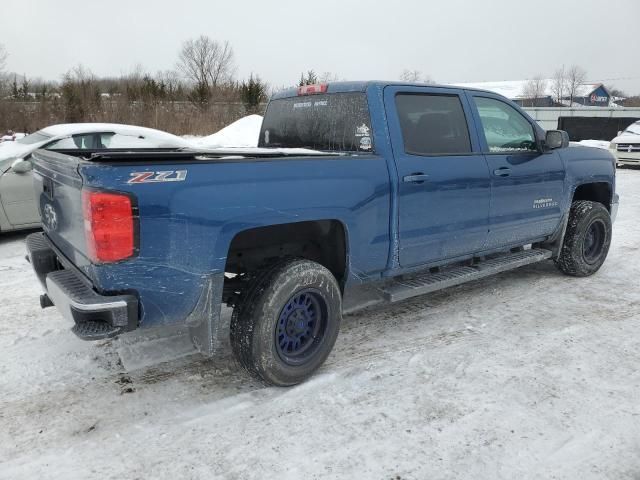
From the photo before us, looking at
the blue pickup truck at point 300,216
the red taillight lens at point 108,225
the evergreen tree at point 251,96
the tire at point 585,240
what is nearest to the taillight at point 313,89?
the blue pickup truck at point 300,216

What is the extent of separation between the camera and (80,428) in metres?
2.92

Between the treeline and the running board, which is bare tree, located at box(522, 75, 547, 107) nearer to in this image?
the treeline

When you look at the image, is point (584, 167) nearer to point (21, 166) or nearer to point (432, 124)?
point (432, 124)

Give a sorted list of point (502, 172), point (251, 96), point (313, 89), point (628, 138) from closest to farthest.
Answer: point (313, 89) < point (502, 172) < point (628, 138) < point (251, 96)

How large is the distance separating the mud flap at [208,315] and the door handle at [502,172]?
263 centimetres

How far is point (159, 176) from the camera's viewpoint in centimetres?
265

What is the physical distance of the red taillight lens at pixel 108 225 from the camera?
256 cm

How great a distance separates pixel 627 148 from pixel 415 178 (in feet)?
52.9

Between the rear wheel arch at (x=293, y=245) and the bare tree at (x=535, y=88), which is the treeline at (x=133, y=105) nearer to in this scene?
the rear wheel arch at (x=293, y=245)

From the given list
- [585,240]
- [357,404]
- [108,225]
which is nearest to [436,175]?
[357,404]

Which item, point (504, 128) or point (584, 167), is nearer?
point (504, 128)

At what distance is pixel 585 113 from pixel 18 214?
34.6 metres

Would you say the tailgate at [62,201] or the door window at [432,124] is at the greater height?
the door window at [432,124]

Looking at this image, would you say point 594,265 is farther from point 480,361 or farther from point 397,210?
point 397,210
